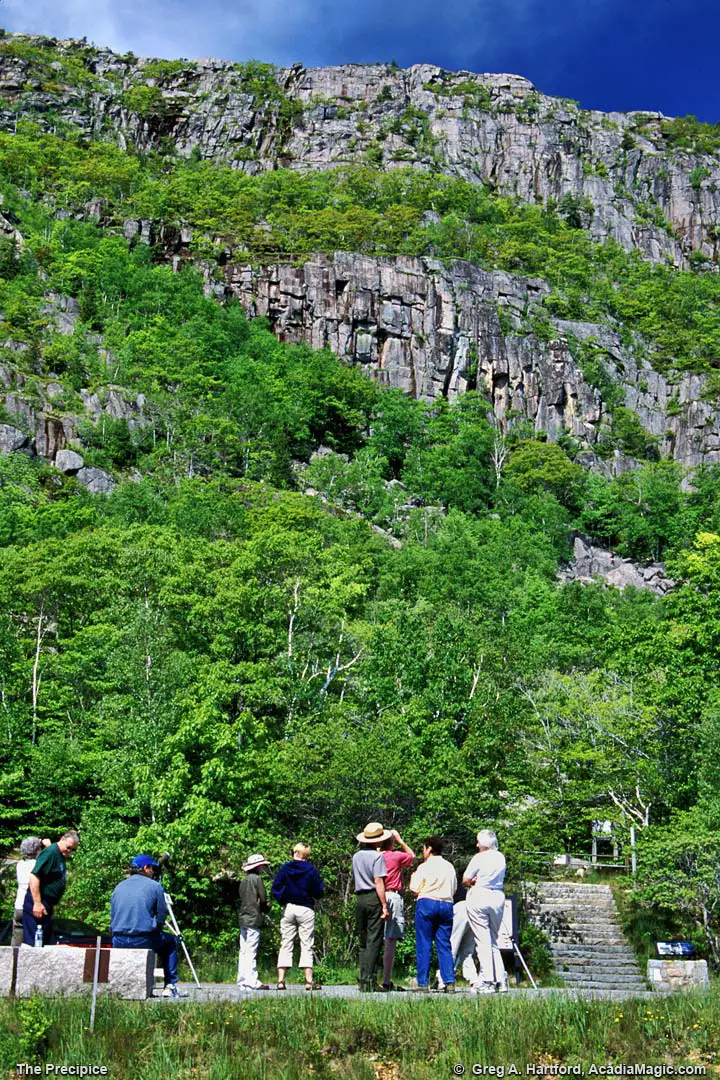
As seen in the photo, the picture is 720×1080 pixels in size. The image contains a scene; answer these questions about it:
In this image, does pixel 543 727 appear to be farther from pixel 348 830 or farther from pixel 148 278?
pixel 148 278

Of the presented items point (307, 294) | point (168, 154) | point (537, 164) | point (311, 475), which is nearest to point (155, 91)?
point (168, 154)

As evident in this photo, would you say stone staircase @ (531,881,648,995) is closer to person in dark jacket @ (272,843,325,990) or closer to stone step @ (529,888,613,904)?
stone step @ (529,888,613,904)

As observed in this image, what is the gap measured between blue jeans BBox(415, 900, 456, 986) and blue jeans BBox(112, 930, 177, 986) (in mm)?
2697

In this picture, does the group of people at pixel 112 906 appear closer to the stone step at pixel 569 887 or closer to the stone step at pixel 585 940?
the stone step at pixel 585 940

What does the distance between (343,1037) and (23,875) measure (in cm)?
418

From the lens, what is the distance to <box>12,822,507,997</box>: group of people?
11.4 m

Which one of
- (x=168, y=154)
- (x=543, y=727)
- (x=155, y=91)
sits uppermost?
(x=155, y=91)

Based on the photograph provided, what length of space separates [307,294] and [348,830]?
3338 inches

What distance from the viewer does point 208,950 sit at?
74.7 ft

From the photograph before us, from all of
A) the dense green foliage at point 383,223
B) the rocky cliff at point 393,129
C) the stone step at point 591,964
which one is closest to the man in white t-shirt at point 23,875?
the stone step at point 591,964

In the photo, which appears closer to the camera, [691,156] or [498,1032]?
[498,1032]

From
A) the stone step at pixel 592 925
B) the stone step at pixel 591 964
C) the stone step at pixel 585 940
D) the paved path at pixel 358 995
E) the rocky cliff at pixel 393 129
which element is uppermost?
the rocky cliff at pixel 393 129

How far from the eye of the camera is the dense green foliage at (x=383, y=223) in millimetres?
111188

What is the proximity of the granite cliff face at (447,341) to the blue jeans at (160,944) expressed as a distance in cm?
8709
